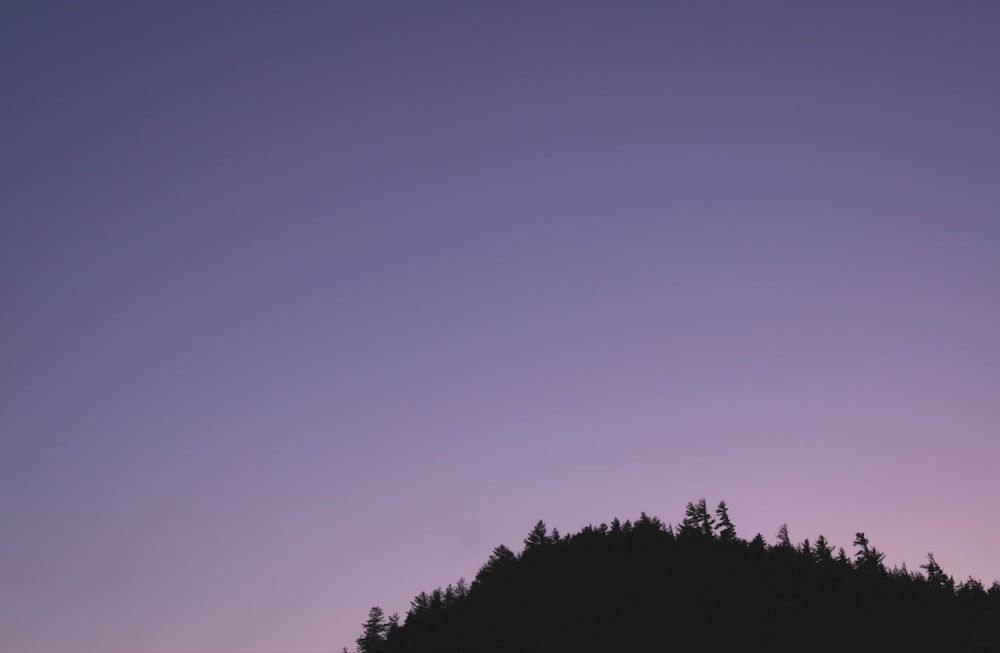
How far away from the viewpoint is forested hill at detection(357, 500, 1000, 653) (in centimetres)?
10350

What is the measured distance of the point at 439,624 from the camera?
5256 inches

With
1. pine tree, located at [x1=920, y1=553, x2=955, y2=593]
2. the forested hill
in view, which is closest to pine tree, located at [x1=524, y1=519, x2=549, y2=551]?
the forested hill

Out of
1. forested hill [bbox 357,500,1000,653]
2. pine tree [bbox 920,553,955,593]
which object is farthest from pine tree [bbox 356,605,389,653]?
pine tree [bbox 920,553,955,593]

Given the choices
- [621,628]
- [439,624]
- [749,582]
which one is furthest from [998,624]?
[439,624]

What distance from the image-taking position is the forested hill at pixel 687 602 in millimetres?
103500

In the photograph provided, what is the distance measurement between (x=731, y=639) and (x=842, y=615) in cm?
1763

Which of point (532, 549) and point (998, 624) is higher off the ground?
point (532, 549)

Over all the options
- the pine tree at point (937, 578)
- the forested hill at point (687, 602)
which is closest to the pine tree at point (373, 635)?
the forested hill at point (687, 602)

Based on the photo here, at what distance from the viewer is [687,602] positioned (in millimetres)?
113562

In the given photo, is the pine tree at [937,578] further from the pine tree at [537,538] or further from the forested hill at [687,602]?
the pine tree at [537,538]

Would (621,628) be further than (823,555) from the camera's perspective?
No

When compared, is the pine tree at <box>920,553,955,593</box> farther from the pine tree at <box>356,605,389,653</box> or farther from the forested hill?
the pine tree at <box>356,605,389,653</box>

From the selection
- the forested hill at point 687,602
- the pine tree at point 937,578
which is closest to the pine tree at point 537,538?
the forested hill at point 687,602

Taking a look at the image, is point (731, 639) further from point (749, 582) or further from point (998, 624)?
point (998, 624)
